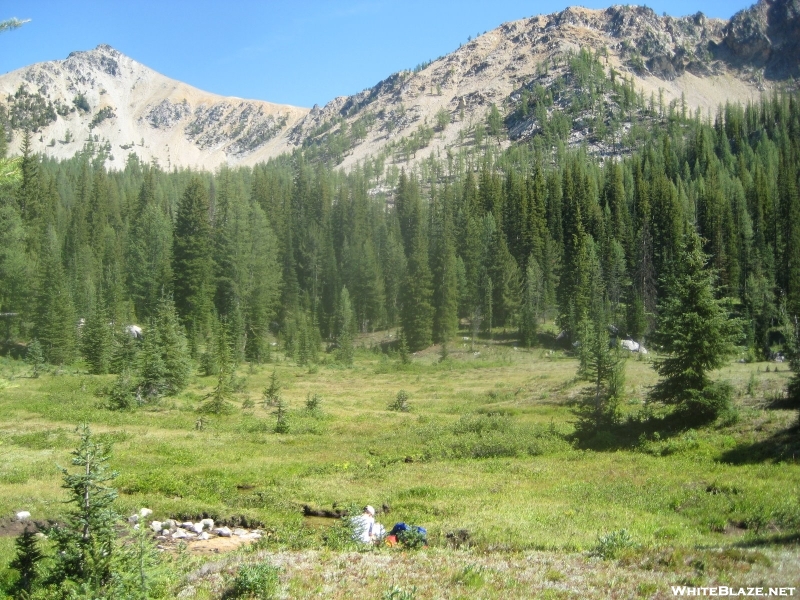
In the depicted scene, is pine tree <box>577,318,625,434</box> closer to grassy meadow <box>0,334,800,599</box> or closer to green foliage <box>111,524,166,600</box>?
grassy meadow <box>0,334,800,599</box>

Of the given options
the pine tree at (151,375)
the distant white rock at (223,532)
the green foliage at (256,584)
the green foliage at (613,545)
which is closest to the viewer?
the green foliage at (256,584)

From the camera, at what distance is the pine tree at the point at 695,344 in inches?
1029

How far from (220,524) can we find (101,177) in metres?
107

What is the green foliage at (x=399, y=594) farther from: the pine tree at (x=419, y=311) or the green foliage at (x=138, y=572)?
the pine tree at (x=419, y=311)

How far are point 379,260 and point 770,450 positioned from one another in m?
84.8

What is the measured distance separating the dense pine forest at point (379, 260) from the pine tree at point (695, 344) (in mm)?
32800

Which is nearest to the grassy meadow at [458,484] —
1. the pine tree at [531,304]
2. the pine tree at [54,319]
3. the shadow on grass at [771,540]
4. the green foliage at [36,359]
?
the shadow on grass at [771,540]

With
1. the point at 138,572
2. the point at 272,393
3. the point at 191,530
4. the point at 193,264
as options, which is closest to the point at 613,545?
the point at 138,572

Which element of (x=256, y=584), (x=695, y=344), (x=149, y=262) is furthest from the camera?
(x=149, y=262)

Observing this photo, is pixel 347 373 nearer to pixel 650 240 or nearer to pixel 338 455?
pixel 338 455

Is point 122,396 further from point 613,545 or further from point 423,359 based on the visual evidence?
point 423,359

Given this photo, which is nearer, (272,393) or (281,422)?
(281,422)

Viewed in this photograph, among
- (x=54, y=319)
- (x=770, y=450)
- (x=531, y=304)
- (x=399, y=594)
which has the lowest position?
(x=770, y=450)

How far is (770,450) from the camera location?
21.7 meters
